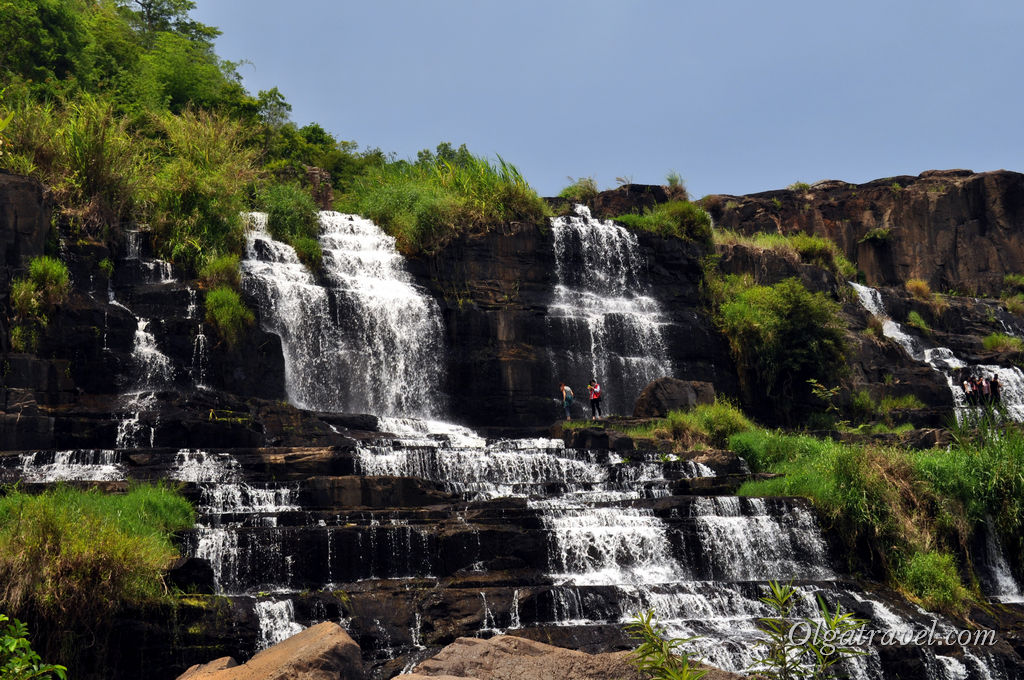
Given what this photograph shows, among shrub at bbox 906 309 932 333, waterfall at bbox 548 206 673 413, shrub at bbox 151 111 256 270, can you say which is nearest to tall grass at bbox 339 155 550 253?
waterfall at bbox 548 206 673 413

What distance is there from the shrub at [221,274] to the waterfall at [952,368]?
61.4 feet

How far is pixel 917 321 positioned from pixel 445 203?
16.8 meters

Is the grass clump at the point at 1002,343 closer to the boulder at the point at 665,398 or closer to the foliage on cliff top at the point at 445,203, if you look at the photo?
the boulder at the point at 665,398

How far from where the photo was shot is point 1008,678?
33.9 ft

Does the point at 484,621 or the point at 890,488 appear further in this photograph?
the point at 890,488

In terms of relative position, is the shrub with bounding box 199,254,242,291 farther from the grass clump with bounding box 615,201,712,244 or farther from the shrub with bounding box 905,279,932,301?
the shrub with bounding box 905,279,932,301

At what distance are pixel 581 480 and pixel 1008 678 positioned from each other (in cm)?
700

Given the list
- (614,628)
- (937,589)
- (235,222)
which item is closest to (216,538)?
(614,628)

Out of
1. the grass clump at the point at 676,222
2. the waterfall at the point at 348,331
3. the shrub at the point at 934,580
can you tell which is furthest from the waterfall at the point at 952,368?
the waterfall at the point at 348,331

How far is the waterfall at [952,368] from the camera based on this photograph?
2567 centimetres

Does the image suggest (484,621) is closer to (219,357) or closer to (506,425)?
(219,357)

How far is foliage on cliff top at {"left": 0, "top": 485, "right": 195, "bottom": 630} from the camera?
8.64 m

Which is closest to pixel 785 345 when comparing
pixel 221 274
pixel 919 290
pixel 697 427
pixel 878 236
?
pixel 697 427

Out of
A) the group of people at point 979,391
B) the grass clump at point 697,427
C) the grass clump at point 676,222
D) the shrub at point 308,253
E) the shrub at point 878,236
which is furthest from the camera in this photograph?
the shrub at point 878,236
